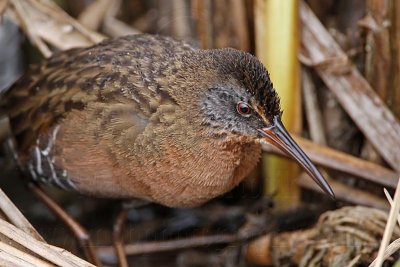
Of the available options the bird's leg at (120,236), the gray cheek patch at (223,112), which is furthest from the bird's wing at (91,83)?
the bird's leg at (120,236)

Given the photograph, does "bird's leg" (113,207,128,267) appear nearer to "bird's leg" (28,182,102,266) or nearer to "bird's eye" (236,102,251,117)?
"bird's leg" (28,182,102,266)

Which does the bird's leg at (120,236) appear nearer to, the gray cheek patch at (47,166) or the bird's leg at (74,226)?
the bird's leg at (74,226)

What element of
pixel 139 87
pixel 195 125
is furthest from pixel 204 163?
pixel 139 87

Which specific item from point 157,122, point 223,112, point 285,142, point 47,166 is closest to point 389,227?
point 285,142

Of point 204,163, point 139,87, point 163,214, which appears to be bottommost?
point 163,214

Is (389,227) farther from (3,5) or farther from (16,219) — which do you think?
(3,5)

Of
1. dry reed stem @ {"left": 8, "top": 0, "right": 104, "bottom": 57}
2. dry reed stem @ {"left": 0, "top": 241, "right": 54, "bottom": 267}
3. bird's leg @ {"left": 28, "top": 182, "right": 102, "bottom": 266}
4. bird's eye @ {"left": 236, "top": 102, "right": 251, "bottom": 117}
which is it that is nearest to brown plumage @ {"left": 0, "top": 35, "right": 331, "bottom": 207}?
bird's eye @ {"left": 236, "top": 102, "right": 251, "bottom": 117}

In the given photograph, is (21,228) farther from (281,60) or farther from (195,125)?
(281,60)
